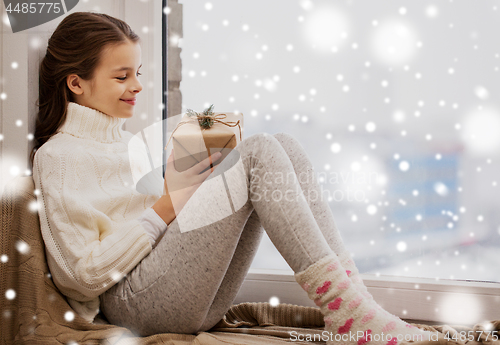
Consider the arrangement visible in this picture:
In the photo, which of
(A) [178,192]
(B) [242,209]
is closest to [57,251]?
(A) [178,192]

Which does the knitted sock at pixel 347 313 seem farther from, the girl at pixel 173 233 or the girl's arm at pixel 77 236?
the girl's arm at pixel 77 236

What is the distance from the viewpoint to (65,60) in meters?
0.93

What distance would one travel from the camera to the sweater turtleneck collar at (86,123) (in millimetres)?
915

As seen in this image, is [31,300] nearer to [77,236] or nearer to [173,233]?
[77,236]

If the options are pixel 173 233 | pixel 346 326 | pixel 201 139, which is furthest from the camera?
pixel 201 139

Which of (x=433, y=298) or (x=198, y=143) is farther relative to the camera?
(x=433, y=298)

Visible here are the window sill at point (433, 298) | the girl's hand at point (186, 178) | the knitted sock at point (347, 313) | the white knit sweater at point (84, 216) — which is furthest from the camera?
the window sill at point (433, 298)

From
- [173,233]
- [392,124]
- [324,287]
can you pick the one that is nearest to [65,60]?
[173,233]

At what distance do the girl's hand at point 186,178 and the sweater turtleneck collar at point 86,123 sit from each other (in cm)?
20

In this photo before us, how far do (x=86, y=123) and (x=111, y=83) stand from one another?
0.39ft

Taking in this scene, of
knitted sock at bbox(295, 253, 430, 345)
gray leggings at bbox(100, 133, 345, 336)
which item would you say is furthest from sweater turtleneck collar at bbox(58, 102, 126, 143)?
knitted sock at bbox(295, 253, 430, 345)

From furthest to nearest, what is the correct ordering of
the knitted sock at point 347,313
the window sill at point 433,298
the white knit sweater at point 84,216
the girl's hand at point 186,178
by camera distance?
the window sill at point 433,298 < the girl's hand at point 186,178 < the white knit sweater at point 84,216 < the knitted sock at point 347,313

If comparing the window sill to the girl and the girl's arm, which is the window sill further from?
the girl's arm

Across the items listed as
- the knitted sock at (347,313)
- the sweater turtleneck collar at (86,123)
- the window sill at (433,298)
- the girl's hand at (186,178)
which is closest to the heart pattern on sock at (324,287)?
the knitted sock at (347,313)
